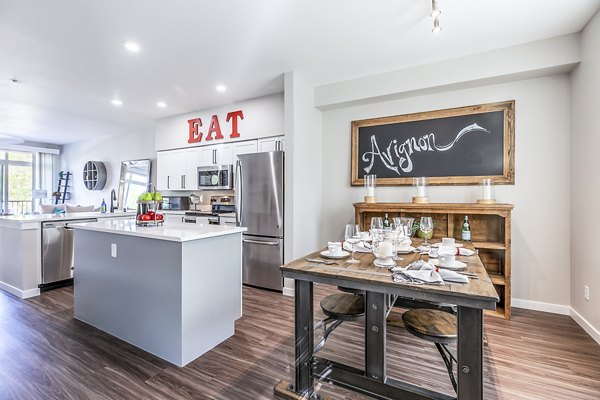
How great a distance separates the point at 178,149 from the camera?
5199mm

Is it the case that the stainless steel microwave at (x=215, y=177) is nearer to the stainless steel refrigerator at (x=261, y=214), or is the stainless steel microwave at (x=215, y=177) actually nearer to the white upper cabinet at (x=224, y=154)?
the white upper cabinet at (x=224, y=154)

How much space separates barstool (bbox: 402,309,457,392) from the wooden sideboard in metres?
1.52

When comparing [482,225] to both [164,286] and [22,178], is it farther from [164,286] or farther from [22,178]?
[22,178]

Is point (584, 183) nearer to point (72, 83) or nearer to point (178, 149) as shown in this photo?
point (178, 149)

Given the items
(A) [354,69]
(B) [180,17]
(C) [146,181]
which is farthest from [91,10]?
(C) [146,181]

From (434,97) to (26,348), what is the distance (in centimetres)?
470

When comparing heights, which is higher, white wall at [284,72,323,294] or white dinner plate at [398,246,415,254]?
white wall at [284,72,323,294]

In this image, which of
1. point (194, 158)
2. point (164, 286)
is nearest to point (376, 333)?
point (164, 286)

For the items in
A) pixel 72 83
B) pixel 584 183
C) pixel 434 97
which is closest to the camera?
pixel 584 183

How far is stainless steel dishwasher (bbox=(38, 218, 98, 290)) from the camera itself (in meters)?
3.63

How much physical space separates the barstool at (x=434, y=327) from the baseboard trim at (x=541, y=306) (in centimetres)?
200

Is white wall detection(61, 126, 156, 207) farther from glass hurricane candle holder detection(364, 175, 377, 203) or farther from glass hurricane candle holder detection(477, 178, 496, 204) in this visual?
glass hurricane candle holder detection(477, 178, 496, 204)

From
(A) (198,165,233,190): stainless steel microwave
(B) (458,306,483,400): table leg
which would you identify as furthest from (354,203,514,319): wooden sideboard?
(A) (198,165,233,190): stainless steel microwave

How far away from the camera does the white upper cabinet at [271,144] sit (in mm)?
4035
